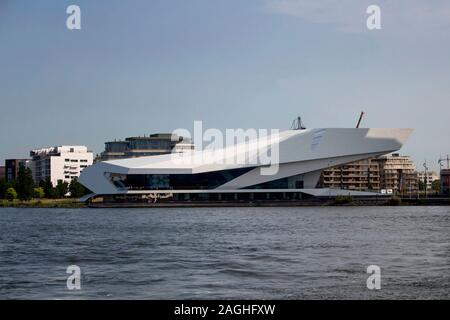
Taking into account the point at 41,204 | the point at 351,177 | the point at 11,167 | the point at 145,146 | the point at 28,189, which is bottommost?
the point at 41,204

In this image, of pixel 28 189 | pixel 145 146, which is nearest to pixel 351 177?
pixel 145 146

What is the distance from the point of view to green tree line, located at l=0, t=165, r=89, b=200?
70.8m

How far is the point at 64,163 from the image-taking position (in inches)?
4264

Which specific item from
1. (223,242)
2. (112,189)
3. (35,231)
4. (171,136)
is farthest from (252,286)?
(171,136)

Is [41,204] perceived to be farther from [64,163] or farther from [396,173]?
[396,173]

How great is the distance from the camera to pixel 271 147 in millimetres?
61344

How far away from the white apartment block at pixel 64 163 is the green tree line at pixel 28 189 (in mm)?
25542

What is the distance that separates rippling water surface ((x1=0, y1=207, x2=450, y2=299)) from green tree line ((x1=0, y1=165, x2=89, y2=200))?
45.6 metres

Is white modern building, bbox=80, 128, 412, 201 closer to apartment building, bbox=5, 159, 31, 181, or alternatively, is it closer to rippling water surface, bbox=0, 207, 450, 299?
rippling water surface, bbox=0, 207, 450, 299

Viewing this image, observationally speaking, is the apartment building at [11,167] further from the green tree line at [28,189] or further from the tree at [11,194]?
the tree at [11,194]

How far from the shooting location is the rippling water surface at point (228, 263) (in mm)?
12320

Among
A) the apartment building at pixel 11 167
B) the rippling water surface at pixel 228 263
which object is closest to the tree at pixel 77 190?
the apartment building at pixel 11 167

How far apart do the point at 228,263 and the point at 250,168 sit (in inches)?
1790
